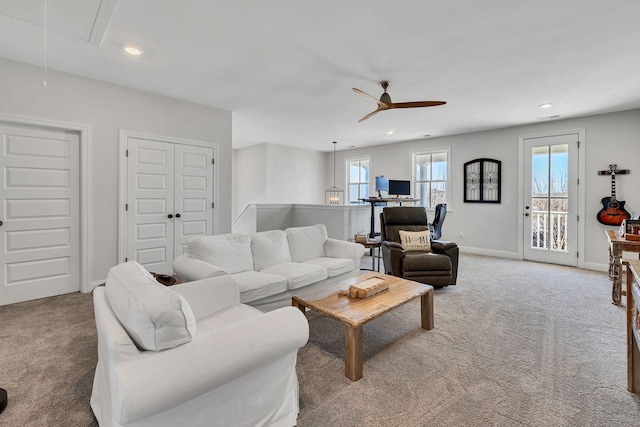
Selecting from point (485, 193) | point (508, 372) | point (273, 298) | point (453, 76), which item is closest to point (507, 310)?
point (508, 372)

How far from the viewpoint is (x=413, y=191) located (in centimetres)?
715

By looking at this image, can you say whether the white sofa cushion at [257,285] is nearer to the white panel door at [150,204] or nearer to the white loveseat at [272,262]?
the white loveseat at [272,262]

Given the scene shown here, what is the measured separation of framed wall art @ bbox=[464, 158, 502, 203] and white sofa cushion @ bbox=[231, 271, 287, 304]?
5.02 m

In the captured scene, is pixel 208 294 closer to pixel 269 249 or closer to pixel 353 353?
pixel 353 353

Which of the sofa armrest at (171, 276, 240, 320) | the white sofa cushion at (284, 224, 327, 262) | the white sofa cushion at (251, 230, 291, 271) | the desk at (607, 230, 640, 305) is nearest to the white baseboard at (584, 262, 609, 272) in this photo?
the desk at (607, 230, 640, 305)

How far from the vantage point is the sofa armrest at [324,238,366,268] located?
11.7 ft

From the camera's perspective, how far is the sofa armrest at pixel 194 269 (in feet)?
7.77

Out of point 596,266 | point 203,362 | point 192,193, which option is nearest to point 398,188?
point 596,266

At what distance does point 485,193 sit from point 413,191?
5.17 ft

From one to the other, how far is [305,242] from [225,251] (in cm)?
103

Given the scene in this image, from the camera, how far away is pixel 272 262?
10.5ft

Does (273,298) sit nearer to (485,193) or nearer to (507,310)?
(507,310)

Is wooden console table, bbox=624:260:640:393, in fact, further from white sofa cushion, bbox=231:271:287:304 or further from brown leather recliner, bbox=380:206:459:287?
white sofa cushion, bbox=231:271:287:304

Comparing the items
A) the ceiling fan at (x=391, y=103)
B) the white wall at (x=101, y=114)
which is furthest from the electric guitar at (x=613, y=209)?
the white wall at (x=101, y=114)
